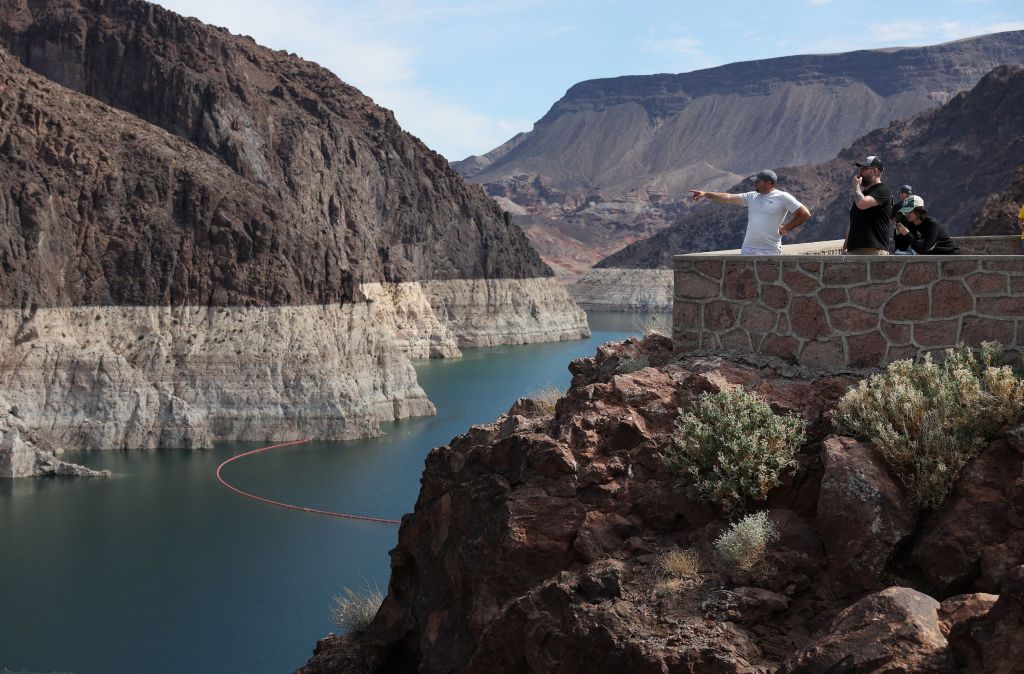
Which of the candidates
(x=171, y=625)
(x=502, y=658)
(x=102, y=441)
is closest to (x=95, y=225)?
(x=102, y=441)

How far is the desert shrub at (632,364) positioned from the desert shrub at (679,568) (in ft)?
10.8

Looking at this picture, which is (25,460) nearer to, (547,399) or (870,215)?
(547,399)

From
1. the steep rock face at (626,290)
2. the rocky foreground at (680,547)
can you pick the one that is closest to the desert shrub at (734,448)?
the rocky foreground at (680,547)

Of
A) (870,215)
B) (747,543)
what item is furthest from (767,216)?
(747,543)

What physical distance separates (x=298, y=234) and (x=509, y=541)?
46.9 m

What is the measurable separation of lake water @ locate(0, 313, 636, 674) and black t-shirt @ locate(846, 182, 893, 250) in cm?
1243

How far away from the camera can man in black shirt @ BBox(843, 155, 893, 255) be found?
11.1 meters

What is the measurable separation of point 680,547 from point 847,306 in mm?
2988

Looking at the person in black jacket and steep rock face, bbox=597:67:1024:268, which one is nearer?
the person in black jacket

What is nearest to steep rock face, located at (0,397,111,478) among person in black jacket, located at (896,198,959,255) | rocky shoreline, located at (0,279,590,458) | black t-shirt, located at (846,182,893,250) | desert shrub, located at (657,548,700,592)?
rocky shoreline, located at (0,279,590,458)

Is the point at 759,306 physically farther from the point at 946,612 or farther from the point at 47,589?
the point at 47,589

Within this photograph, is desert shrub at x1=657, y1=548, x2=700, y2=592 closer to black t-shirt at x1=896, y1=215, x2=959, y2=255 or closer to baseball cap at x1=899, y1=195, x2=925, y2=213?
black t-shirt at x1=896, y1=215, x2=959, y2=255

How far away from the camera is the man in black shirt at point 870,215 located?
11.1m

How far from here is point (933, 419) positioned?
8023 mm
